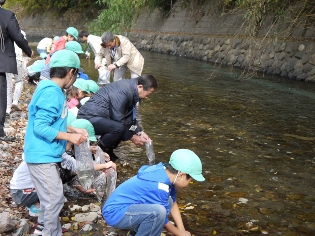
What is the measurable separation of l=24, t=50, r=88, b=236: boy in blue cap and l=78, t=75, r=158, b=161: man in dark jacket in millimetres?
1763

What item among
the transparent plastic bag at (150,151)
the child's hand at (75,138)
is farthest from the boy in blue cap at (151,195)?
the transparent plastic bag at (150,151)

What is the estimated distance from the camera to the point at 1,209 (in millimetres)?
3691

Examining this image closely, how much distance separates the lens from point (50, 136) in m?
3.06

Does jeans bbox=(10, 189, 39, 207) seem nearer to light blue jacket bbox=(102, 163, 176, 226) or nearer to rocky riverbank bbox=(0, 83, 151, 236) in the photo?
rocky riverbank bbox=(0, 83, 151, 236)

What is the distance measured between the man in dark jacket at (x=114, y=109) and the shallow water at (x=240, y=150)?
18.8 inches

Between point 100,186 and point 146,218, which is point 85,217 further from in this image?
point 146,218

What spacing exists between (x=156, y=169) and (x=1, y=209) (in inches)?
60.8

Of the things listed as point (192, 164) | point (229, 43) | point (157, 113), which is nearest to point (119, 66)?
point (157, 113)

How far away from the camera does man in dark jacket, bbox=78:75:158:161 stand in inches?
198

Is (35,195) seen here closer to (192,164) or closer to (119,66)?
(192,164)

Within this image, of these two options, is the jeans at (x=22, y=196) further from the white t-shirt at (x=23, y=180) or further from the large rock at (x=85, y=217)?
the large rock at (x=85, y=217)

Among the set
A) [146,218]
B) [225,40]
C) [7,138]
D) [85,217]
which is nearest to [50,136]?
[146,218]

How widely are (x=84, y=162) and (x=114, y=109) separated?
4.48 ft

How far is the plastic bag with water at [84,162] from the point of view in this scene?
12.8ft
